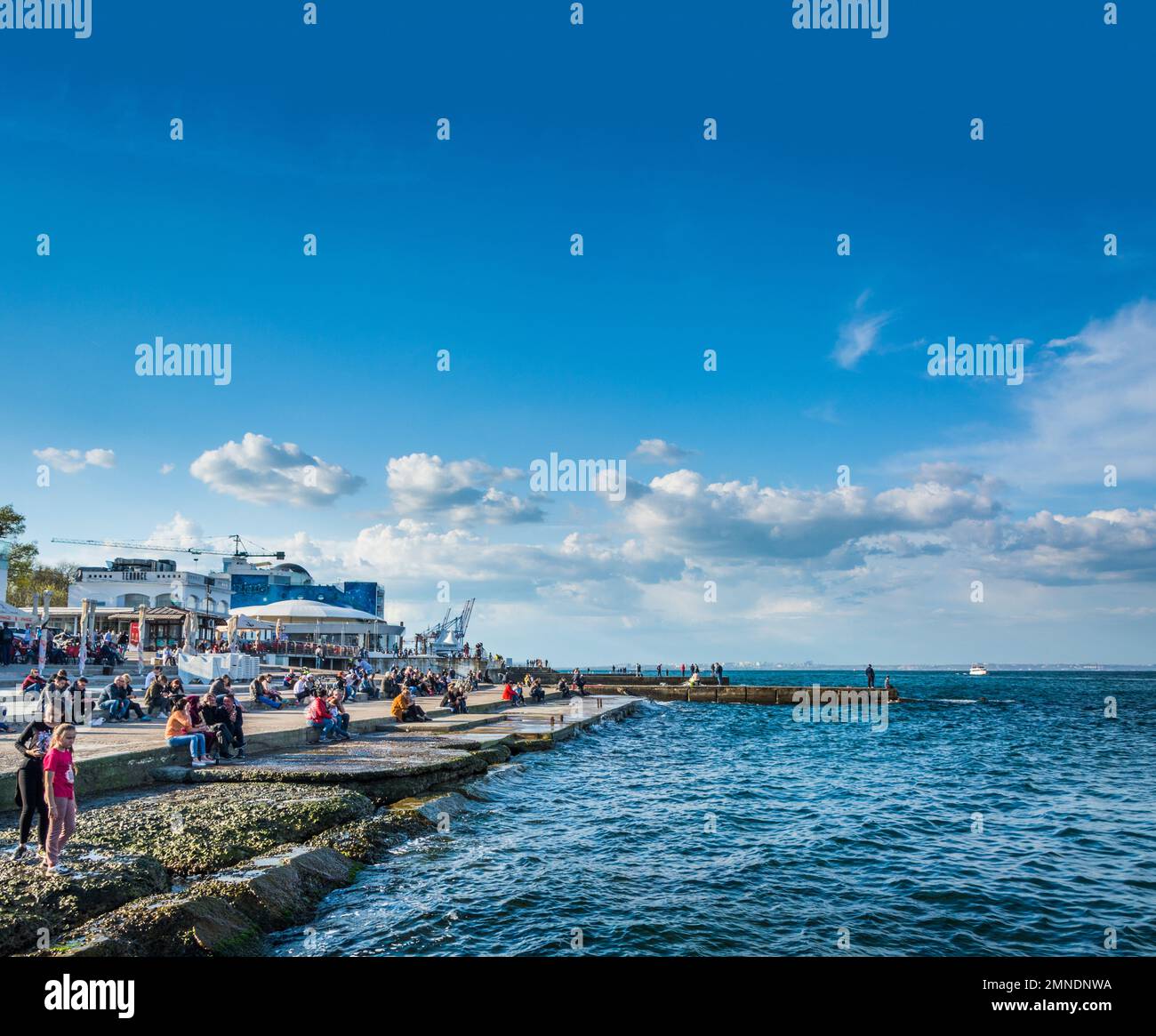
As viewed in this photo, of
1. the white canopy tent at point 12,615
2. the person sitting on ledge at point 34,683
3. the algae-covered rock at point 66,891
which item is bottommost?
the algae-covered rock at point 66,891

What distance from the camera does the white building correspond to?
68500 mm

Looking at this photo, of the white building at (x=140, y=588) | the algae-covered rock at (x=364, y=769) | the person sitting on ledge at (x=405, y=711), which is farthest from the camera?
the white building at (x=140, y=588)

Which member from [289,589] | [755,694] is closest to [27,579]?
[289,589]

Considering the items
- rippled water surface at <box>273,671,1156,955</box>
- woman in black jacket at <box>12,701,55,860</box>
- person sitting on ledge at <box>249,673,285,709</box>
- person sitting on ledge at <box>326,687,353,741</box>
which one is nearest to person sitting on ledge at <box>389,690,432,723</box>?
person sitting on ledge at <box>249,673,285,709</box>

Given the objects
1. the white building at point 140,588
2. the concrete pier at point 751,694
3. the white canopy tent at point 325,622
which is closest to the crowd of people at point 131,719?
the white canopy tent at point 325,622

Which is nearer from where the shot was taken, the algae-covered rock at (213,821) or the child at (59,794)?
the child at (59,794)

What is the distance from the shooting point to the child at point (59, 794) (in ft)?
29.3

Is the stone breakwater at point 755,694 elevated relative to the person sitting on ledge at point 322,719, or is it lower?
lower

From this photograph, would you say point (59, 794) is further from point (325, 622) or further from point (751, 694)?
point (325, 622)

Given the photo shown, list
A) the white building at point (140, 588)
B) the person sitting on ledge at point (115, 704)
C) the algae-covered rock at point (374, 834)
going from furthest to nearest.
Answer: the white building at point (140, 588) < the person sitting on ledge at point (115, 704) < the algae-covered rock at point (374, 834)

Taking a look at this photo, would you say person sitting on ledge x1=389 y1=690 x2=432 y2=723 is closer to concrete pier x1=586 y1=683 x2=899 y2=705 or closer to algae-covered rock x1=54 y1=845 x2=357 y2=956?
algae-covered rock x1=54 y1=845 x2=357 y2=956

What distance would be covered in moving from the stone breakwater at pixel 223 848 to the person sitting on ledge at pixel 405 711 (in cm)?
719

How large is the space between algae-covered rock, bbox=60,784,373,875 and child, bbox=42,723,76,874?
2.47 feet

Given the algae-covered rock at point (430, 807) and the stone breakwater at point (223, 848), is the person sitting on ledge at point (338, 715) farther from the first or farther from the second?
the algae-covered rock at point (430, 807)
